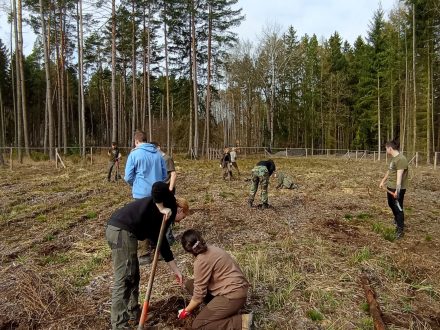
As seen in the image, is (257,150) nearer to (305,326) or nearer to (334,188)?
(334,188)

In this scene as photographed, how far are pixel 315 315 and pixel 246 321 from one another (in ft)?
3.07

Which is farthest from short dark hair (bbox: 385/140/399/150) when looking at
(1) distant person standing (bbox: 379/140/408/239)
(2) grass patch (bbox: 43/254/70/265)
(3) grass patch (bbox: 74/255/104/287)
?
(2) grass patch (bbox: 43/254/70/265)

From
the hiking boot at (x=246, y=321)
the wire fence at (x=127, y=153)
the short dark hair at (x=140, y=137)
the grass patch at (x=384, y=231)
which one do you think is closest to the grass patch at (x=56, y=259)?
the short dark hair at (x=140, y=137)

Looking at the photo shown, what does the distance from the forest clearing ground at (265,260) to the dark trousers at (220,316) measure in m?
0.33

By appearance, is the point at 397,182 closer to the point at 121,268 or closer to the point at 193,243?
the point at 193,243

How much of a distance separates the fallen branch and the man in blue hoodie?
3.08 m

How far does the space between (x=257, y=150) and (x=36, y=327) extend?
34.7 metres

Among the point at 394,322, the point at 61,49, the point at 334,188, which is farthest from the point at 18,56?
the point at 394,322

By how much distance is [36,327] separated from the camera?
3.91 metres

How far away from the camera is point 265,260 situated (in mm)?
5445

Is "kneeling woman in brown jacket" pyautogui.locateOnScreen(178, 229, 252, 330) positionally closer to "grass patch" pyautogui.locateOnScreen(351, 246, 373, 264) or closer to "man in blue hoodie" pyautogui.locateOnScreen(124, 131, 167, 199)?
"man in blue hoodie" pyautogui.locateOnScreen(124, 131, 167, 199)

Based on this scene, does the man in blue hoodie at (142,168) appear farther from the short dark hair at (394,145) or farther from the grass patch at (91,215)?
the short dark hair at (394,145)

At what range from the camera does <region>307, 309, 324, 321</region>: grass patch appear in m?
4.11

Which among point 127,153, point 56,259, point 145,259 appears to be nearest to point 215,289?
point 145,259
